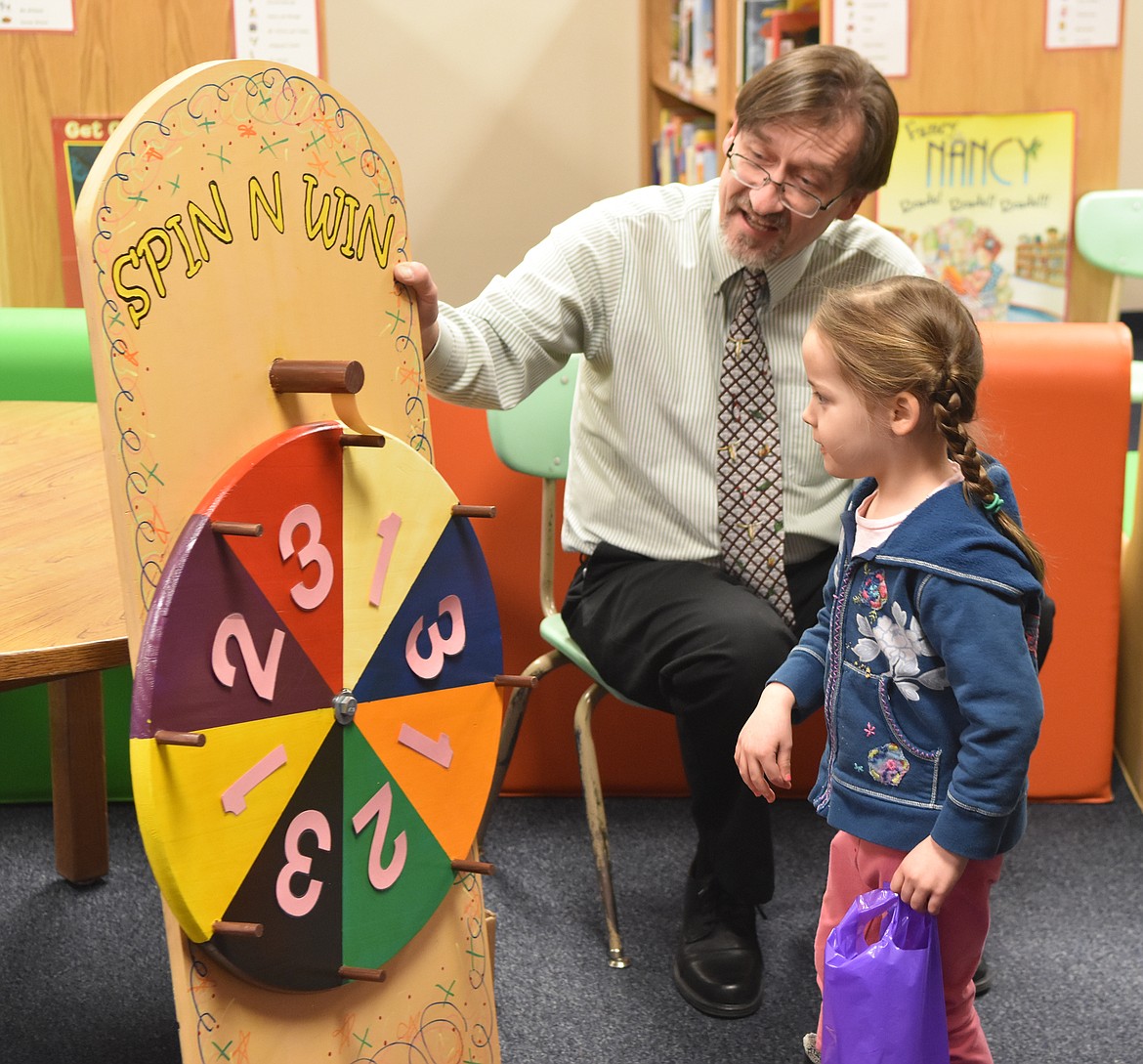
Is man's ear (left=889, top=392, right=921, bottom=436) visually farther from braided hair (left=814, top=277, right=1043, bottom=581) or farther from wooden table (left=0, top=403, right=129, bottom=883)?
wooden table (left=0, top=403, right=129, bottom=883)

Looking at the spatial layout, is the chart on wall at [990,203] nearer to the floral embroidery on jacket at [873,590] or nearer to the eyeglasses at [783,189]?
the eyeglasses at [783,189]

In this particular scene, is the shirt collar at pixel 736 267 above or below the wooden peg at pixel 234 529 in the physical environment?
above

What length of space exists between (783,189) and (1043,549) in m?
0.76

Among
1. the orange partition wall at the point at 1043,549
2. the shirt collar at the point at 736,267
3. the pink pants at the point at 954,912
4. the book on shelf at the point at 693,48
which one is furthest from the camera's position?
the book on shelf at the point at 693,48

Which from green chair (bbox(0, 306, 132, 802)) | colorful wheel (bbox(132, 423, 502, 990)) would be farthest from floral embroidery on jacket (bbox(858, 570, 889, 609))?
green chair (bbox(0, 306, 132, 802))

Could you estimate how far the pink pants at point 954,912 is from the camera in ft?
3.97

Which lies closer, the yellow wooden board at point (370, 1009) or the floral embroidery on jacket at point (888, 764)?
the yellow wooden board at point (370, 1009)

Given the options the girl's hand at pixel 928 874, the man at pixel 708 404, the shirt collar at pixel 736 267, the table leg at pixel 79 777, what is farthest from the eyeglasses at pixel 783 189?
the table leg at pixel 79 777

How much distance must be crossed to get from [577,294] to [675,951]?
85 centimetres

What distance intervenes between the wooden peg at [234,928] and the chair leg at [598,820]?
83cm

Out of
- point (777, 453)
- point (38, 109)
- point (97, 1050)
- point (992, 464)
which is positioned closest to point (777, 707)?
point (992, 464)

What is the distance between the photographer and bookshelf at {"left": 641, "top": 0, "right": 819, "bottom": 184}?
2.79m

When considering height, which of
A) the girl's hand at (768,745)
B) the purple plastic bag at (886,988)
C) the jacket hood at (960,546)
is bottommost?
the purple plastic bag at (886,988)

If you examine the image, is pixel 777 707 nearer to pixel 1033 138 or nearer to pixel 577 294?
pixel 577 294
